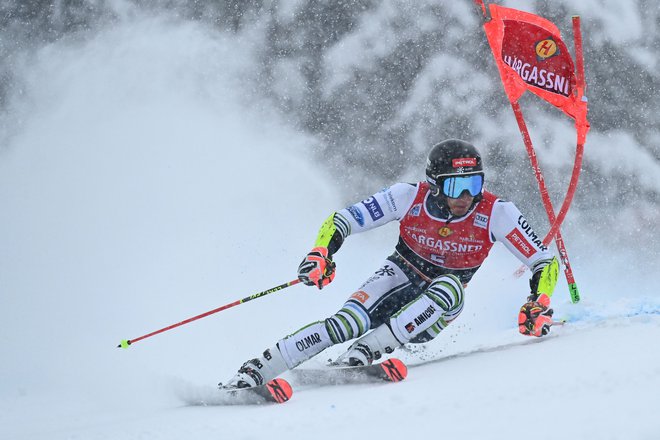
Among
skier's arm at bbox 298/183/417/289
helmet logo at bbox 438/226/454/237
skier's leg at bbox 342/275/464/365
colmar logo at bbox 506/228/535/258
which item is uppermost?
skier's arm at bbox 298/183/417/289

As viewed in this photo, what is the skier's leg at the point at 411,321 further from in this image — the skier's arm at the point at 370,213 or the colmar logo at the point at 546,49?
the colmar logo at the point at 546,49

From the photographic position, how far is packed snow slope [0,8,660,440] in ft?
9.57

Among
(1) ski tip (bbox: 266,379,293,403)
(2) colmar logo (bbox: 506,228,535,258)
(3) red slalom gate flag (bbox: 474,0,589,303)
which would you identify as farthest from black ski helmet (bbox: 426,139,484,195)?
(3) red slalom gate flag (bbox: 474,0,589,303)

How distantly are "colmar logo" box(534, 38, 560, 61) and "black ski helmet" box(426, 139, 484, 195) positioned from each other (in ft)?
6.29

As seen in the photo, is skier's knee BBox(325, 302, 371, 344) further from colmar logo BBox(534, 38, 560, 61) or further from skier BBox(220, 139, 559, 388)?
colmar logo BBox(534, 38, 560, 61)

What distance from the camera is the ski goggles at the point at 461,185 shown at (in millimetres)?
4062

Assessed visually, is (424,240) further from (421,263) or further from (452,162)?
(452,162)

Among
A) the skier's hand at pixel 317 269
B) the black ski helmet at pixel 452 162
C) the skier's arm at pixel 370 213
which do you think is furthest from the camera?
the skier's arm at pixel 370 213

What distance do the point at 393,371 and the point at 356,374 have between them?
213 mm

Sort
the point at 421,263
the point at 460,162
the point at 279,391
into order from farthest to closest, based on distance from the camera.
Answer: the point at 421,263 → the point at 460,162 → the point at 279,391

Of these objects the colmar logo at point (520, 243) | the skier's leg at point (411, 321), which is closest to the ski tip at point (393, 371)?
the skier's leg at point (411, 321)

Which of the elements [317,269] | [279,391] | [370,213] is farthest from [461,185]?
[279,391]

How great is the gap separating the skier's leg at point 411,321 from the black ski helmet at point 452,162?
0.55m

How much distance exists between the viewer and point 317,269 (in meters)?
3.92
